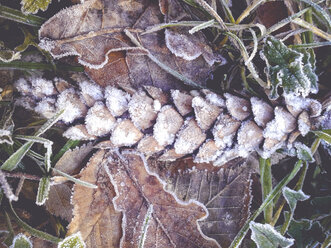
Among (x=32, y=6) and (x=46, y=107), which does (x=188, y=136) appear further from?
(x=32, y=6)

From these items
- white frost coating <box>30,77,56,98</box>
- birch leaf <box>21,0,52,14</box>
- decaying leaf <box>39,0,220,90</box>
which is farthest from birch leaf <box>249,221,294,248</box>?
birch leaf <box>21,0,52,14</box>

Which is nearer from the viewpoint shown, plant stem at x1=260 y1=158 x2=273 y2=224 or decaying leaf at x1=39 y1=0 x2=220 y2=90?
decaying leaf at x1=39 y1=0 x2=220 y2=90

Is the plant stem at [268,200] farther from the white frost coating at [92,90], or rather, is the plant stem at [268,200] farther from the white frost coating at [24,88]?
the white frost coating at [24,88]

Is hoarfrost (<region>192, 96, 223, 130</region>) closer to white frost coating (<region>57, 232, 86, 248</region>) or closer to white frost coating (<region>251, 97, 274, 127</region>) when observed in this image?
white frost coating (<region>251, 97, 274, 127</region>)

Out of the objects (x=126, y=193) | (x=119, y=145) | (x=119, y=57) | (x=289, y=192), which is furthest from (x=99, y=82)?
(x=289, y=192)

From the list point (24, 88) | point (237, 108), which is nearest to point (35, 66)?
point (24, 88)

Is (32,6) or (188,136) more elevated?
(32,6)

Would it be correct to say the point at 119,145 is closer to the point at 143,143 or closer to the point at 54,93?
the point at 143,143
